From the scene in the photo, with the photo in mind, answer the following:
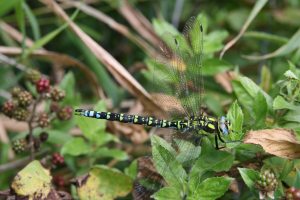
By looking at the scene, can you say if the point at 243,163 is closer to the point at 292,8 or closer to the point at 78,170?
the point at 78,170


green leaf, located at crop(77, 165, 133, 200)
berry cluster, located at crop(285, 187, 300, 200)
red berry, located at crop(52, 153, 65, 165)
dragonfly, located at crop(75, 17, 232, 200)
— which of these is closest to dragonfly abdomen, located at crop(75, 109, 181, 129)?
dragonfly, located at crop(75, 17, 232, 200)

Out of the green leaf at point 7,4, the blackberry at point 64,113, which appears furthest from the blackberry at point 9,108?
the green leaf at point 7,4

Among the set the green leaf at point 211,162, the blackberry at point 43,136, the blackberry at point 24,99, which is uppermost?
the blackberry at point 24,99

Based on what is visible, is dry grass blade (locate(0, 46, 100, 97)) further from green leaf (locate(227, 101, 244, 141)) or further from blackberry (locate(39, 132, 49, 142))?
green leaf (locate(227, 101, 244, 141))

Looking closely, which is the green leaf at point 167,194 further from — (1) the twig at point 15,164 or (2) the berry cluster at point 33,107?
(1) the twig at point 15,164

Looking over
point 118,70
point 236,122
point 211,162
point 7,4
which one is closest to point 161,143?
point 211,162

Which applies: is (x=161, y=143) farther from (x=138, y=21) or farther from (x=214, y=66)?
(x=138, y=21)

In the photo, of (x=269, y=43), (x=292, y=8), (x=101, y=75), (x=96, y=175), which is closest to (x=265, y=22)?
(x=292, y=8)
